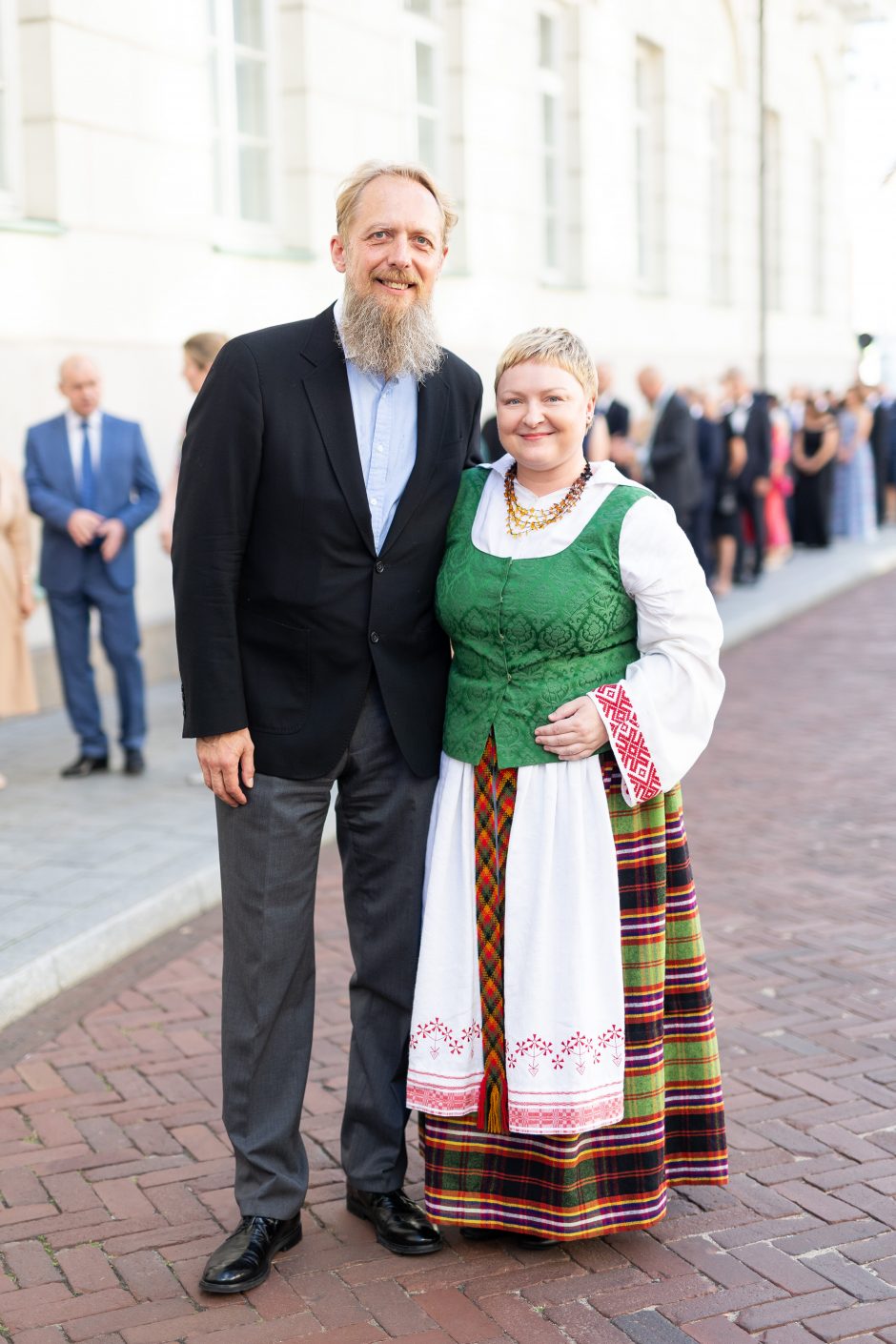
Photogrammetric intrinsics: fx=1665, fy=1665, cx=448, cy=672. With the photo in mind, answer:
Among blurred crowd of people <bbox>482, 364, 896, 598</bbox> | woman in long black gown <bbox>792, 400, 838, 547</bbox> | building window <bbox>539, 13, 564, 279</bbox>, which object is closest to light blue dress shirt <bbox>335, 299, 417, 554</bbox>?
blurred crowd of people <bbox>482, 364, 896, 598</bbox>

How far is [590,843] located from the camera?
10.2 feet

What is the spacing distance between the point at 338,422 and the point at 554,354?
0.42 m

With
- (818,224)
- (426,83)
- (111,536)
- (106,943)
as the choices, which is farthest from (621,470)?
(818,224)

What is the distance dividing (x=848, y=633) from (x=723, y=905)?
7422mm

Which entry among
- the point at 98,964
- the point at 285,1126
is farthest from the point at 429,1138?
the point at 98,964

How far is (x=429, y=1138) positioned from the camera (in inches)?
130

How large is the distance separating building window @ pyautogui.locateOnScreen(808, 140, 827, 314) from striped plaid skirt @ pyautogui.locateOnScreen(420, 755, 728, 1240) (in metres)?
23.2

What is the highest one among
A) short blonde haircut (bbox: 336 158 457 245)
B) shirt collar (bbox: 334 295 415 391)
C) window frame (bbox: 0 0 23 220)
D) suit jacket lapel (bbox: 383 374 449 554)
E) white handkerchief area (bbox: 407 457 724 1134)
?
window frame (bbox: 0 0 23 220)

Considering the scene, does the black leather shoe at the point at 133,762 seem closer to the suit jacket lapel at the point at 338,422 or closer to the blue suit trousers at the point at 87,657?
the blue suit trousers at the point at 87,657

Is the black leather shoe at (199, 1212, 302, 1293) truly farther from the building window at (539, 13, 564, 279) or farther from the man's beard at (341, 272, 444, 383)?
the building window at (539, 13, 564, 279)

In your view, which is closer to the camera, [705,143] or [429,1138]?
[429,1138]

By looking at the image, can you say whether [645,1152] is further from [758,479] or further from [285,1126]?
[758,479]

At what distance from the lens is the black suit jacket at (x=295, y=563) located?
3064 mm

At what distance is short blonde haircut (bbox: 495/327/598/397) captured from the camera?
312 centimetres
